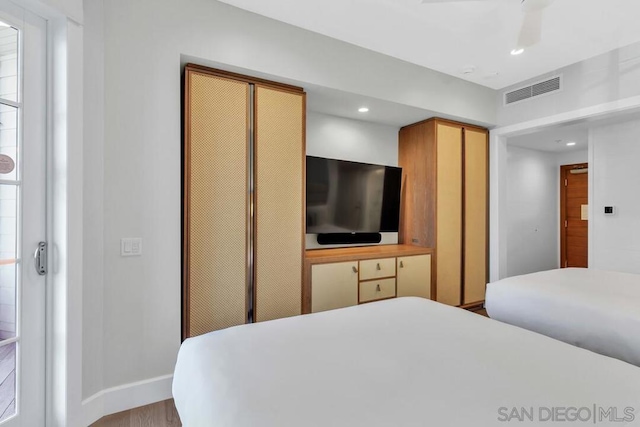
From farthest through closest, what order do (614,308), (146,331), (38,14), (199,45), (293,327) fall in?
(199,45) → (146,331) → (614,308) → (38,14) → (293,327)

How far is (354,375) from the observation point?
1053 millimetres

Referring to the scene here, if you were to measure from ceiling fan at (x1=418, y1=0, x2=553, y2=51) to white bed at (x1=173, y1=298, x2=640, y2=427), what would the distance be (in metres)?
1.89

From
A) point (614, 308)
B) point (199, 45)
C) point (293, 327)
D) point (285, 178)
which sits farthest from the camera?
point (285, 178)

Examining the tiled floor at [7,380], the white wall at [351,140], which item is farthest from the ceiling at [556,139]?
the tiled floor at [7,380]

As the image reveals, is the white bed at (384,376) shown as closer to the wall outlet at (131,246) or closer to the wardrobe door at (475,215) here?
the wall outlet at (131,246)

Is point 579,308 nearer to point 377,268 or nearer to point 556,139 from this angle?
point 377,268

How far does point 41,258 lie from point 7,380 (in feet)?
1.94

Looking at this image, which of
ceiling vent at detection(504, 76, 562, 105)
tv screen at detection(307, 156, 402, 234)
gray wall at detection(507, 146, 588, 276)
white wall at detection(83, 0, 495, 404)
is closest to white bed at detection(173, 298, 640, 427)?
white wall at detection(83, 0, 495, 404)

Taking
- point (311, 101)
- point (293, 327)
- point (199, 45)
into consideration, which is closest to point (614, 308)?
point (293, 327)

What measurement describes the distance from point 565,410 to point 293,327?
1.02 meters

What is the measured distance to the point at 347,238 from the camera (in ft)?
11.1

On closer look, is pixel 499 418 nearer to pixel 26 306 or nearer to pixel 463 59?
pixel 26 306

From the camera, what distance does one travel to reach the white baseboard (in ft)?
5.95

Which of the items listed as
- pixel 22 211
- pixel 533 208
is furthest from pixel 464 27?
pixel 533 208
